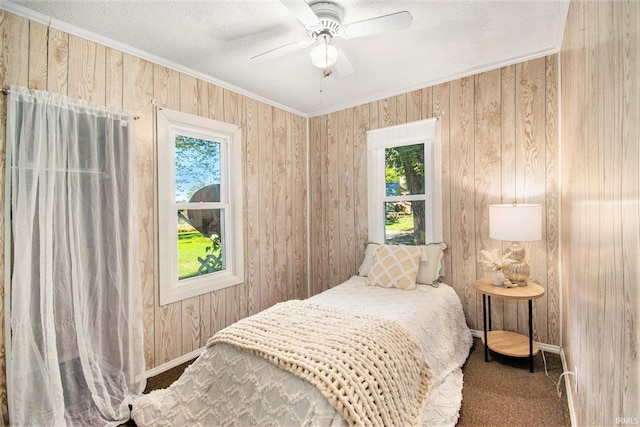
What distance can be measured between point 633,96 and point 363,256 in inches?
118

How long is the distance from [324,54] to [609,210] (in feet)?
5.10

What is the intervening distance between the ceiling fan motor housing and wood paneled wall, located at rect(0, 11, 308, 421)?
1.45 meters

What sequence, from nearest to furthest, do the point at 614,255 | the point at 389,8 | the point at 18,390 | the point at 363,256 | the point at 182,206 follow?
the point at 614,255 < the point at 18,390 < the point at 389,8 < the point at 182,206 < the point at 363,256

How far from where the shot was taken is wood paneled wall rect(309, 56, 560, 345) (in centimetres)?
251

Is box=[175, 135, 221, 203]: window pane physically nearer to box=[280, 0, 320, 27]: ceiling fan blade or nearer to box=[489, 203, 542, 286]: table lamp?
box=[280, 0, 320, 27]: ceiling fan blade

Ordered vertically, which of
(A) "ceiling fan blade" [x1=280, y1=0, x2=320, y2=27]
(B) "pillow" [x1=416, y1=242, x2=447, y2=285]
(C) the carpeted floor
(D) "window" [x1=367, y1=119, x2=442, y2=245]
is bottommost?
(C) the carpeted floor

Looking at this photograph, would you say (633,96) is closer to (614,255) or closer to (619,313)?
(614,255)

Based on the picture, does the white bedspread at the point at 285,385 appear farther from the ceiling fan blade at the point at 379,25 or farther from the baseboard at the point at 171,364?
the ceiling fan blade at the point at 379,25

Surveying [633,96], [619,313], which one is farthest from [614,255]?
[633,96]

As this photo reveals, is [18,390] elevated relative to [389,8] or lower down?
lower down

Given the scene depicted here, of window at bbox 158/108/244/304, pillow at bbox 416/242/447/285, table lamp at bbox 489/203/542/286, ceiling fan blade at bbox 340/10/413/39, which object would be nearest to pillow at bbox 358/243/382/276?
pillow at bbox 416/242/447/285

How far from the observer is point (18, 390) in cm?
168

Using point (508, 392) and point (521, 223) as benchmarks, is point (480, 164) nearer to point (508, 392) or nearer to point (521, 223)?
point (521, 223)

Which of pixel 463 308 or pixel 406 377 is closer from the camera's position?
pixel 406 377
